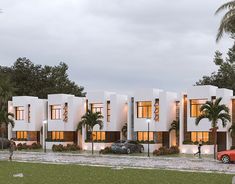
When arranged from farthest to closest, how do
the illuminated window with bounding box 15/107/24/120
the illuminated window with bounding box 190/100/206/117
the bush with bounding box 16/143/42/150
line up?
the illuminated window with bounding box 15/107/24/120
the bush with bounding box 16/143/42/150
the illuminated window with bounding box 190/100/206/117

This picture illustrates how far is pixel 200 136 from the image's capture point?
53844 mm

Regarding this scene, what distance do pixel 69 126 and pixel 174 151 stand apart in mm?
16675

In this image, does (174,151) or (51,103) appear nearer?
(174,151)

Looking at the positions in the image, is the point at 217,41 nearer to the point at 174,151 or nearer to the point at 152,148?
the point at 174,151

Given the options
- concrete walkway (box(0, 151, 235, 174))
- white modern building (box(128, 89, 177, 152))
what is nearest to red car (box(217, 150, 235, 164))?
concrete walkway (box(0, 151, 235, 174))

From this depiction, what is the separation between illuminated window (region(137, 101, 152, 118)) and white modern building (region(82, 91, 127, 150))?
3.05 metres

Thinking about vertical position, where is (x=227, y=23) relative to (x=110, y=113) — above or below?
above

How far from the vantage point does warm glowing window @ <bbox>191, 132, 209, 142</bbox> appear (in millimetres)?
53375

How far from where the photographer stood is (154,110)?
5697cm

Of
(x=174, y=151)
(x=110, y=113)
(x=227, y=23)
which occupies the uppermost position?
(x=227, y=23)

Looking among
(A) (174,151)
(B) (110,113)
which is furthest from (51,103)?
(A) (174,151)

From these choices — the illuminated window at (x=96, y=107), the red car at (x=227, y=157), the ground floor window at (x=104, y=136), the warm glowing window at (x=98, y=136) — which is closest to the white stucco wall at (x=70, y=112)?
the illuminated window at (x=96, y=107)

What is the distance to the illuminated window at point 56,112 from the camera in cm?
6575

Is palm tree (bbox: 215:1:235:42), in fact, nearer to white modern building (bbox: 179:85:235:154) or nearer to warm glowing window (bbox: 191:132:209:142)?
white modern building (bbox: 179:85:235:154)
